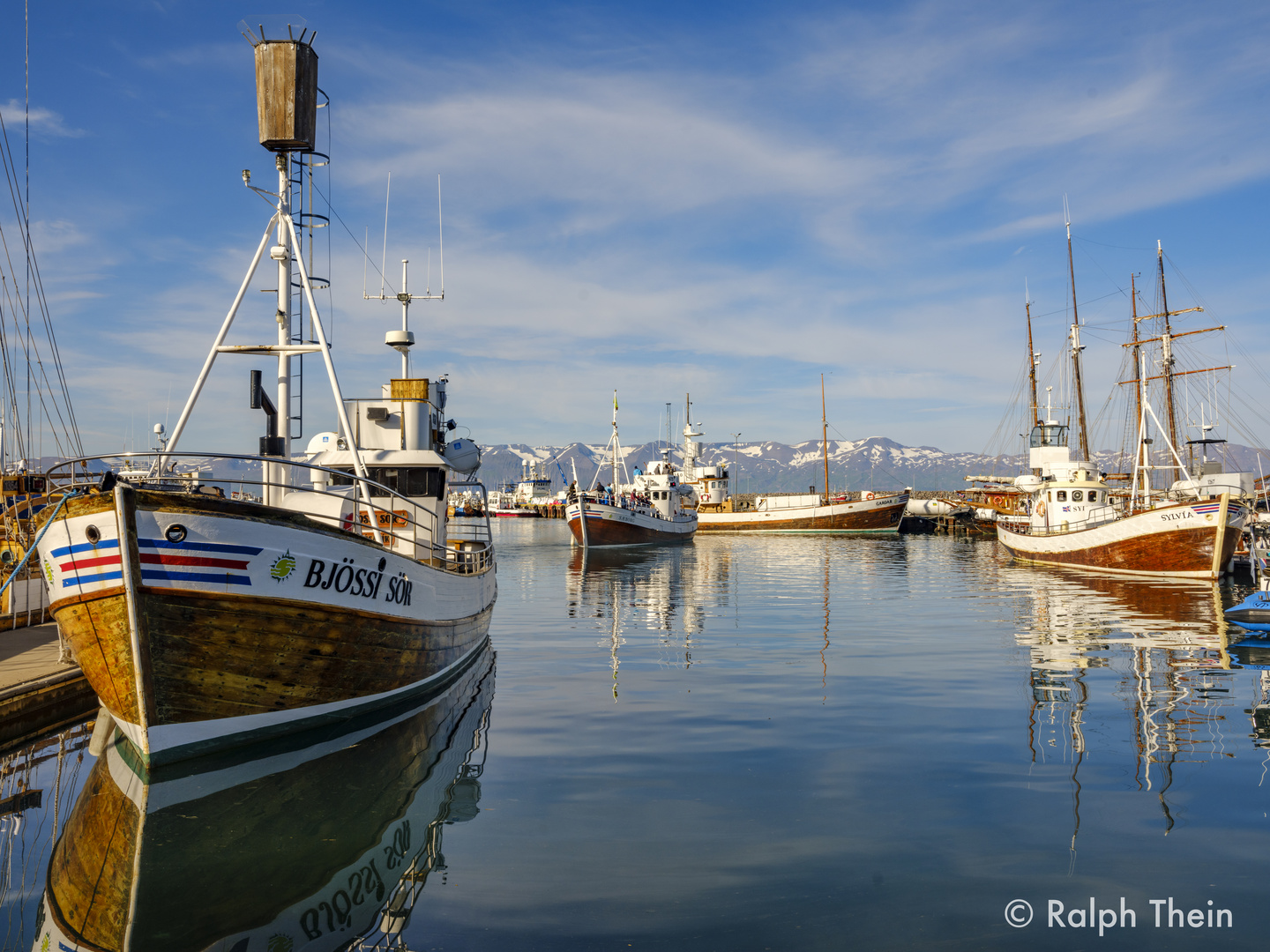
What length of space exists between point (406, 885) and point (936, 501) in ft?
323

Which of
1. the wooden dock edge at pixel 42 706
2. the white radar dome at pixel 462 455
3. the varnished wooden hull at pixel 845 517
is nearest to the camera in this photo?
the wooden dock edge at pixel 42 706

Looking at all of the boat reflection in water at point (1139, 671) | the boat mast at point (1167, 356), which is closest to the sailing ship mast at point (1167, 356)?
the boat mast at point (1167, 356)

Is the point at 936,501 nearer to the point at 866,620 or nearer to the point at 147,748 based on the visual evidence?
the point at 866,620

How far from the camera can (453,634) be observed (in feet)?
51.2

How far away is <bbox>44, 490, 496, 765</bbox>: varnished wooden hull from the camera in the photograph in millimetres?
9664

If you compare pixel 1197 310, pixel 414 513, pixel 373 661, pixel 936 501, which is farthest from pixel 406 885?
pixel 936 501

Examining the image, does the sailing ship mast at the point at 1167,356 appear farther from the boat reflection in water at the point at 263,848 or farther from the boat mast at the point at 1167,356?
the boat reflection in water at the point at 263,848

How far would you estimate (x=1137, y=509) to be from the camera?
140 ft

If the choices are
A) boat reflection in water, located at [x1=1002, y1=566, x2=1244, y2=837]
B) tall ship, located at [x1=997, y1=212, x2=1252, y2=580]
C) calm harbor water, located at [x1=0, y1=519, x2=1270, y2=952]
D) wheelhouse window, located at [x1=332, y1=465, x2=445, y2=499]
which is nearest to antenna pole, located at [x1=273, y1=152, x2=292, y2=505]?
wheelhouse window, located at [x1=332, y1=465, x2=445, y2=499]

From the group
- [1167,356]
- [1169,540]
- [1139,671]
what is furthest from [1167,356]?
[1139,671]

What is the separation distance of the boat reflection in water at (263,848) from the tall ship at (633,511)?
45.9m

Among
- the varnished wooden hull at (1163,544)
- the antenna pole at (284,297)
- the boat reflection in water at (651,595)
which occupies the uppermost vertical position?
the antenna pole at (284,297)

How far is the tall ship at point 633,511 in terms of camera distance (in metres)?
61.1
